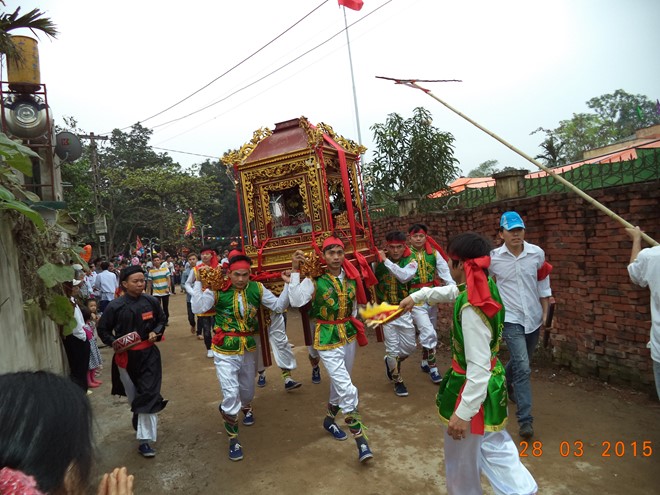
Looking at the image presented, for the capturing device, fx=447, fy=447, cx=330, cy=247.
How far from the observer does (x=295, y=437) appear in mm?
4238

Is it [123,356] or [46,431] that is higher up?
[46,431]

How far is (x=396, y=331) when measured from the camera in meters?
5.30

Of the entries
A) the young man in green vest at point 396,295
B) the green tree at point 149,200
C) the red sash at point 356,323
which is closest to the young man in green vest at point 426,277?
the young man in green vest at point 396,295

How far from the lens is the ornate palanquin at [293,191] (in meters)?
4.48

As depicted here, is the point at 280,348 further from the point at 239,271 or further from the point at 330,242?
the point at 330,242

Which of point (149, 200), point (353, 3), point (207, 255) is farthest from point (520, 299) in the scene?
point (149, 200)

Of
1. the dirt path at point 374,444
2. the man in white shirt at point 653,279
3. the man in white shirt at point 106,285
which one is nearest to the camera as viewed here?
the man in white shirt at point 653,279

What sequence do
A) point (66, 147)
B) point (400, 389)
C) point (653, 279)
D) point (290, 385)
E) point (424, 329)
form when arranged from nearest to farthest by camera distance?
point (653, 279) < point (400, 389) < point (424, 329) < point (290, 385) < point (66, 147)

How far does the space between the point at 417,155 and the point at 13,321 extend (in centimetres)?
724

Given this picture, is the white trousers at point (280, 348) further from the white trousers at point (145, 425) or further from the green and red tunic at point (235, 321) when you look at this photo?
the white trousers at point (145, 425)

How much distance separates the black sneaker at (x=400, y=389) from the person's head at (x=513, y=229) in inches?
85.5

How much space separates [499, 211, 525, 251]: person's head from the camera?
376cm

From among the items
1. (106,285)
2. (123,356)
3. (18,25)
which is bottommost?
(123,356)

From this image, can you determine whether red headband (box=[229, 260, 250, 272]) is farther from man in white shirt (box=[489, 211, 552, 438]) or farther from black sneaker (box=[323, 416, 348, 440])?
man in white shirt (box=[489, 211, 552, 438])
